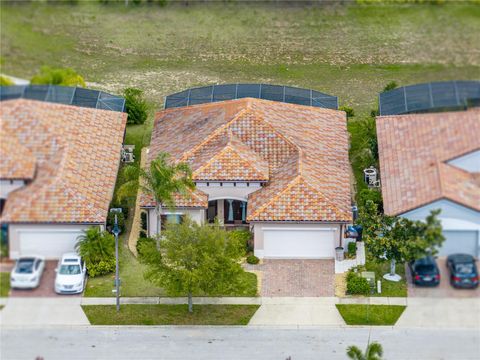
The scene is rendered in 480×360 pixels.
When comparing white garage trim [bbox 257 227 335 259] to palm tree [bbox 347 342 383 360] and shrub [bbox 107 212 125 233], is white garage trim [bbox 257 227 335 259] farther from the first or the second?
palm tree [bbox 347 342 383 360]

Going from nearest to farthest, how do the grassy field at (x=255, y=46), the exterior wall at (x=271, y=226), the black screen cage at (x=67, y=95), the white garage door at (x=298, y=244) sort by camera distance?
the exterior wall at (x=271, y=226)
the white garage door at (x=298, y=244)
the black screen cage at (x=67, y=95)
the grassy field at (x=255, y=46)

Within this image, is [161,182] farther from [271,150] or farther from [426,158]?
[426,158]

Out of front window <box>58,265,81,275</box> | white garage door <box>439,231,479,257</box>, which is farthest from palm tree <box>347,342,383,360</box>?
front window <box>58,265,81,275</box>

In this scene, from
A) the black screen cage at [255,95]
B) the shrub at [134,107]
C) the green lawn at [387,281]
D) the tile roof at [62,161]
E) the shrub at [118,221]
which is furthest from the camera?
the shrub at [134,107]

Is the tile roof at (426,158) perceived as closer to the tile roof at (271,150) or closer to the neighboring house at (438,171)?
the neighboring house at (438,171)

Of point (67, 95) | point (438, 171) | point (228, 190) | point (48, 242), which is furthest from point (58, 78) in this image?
point (438, 171)

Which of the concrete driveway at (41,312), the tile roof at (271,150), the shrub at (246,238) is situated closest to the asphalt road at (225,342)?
the concrete driveway at (41,312)

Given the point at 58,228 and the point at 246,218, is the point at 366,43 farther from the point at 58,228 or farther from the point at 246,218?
the point at 58,228

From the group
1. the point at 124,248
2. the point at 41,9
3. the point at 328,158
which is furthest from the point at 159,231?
the point at 41,9
